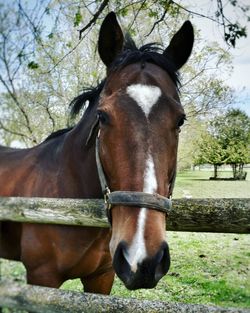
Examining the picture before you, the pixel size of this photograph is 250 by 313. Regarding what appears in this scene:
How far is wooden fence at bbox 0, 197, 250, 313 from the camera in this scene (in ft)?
5.13

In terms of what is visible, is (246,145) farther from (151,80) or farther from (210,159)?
(151,80)

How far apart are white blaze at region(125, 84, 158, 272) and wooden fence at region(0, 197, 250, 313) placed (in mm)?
248

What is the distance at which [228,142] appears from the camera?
27.5 metres

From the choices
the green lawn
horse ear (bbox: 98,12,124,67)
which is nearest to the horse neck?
horse ear (bbox: 98,12,124,67)

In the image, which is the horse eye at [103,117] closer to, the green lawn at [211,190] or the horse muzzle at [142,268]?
the horse muzzle at [142,268]

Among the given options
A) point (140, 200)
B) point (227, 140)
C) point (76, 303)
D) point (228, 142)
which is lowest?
point (76, 303)

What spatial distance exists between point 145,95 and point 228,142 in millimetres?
26830

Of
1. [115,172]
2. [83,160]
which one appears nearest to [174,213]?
[115,172]

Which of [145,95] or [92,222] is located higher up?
[145,95]

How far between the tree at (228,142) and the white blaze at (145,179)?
669 inches

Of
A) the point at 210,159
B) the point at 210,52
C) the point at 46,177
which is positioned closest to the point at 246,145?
the point at 210,159

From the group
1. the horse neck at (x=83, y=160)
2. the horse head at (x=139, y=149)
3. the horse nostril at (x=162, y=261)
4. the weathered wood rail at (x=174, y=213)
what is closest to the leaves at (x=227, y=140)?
the horse neck at (x=83, y=160)

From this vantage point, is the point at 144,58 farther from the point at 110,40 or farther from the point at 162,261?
the point at 162,261

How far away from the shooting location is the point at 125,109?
1837mm
